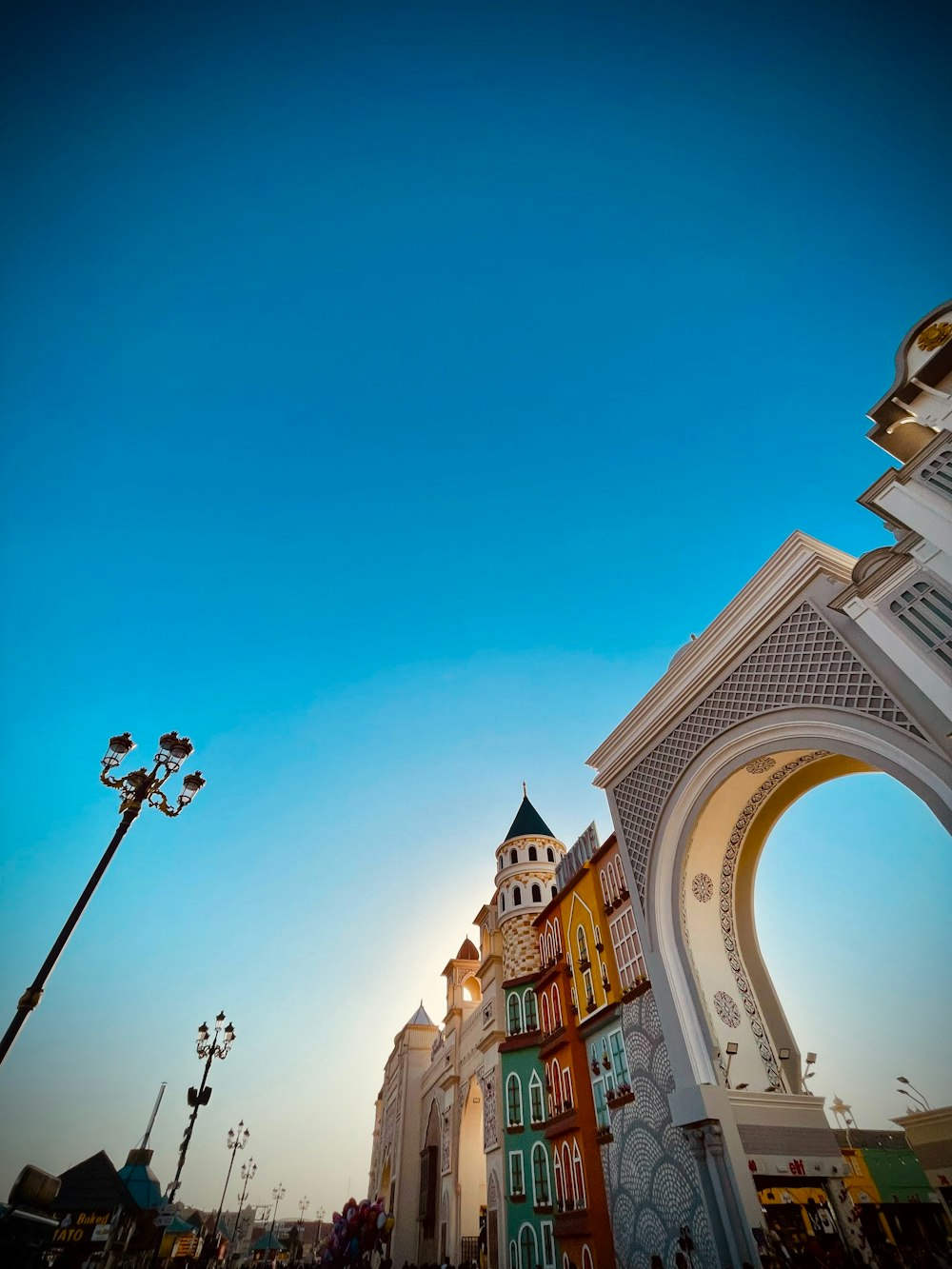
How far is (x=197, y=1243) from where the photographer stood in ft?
134

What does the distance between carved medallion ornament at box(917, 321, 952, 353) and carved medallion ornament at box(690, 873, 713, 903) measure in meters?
10.3

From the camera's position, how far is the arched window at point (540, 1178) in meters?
16.7

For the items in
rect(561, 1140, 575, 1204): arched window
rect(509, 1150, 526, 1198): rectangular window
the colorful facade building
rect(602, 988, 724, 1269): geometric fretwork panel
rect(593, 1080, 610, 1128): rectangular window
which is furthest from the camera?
rect(509, 1150, 526, 1198): rectangular window

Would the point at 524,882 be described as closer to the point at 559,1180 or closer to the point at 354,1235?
the point at 559,1180

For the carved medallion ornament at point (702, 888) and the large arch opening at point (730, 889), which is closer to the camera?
the large arch opening at point (730, 889)

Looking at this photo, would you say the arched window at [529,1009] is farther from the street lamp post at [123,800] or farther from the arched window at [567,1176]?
the street lamp post at [123,800]

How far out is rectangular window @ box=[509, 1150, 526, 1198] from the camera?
58.0ft

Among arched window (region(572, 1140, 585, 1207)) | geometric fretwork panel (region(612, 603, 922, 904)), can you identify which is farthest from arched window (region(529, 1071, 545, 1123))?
geometric fretwork panel (region(612, 603, 922, 904))

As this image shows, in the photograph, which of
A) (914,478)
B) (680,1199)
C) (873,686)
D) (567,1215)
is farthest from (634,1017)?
(914,478)

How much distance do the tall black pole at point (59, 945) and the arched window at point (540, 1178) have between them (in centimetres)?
1633

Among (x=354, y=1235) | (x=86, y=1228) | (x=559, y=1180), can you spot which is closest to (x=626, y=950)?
(x=559, y=1180)

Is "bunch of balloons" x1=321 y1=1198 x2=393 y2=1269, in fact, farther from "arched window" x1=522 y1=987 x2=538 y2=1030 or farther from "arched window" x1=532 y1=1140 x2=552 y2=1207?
"arched window" x1=522 y1=987 x2=538 y2=1030

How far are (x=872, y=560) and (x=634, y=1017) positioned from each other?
10.5 meters

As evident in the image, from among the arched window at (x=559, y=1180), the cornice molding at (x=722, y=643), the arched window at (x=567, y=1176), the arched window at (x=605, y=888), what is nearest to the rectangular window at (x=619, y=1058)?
the arched window at (x=605, y=888)
